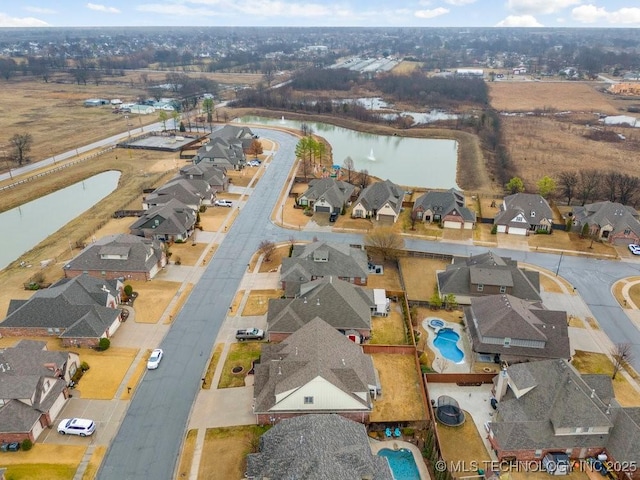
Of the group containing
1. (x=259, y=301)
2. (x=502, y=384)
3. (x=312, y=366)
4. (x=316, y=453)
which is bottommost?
(x=259, y=301)

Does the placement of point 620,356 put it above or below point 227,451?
above

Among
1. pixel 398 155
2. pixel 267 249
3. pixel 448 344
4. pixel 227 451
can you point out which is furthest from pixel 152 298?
pixel 398 155

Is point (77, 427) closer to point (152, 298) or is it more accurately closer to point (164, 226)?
point (152, 298)

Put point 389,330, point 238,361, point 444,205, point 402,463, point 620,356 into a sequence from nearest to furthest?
1. point 402,463
2. point 620,356
3. point 238,361
4. point 389,330
5. point 444,205

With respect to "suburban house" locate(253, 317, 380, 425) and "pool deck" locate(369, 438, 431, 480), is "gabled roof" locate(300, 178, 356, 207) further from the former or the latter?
"pool deck" locate(369, 438, 431, 480)

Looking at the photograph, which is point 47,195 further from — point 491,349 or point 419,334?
point 491,349

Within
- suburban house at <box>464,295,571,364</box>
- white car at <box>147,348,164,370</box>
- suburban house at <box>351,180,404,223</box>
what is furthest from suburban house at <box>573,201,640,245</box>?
white car at <box>147,348,164,370</box>

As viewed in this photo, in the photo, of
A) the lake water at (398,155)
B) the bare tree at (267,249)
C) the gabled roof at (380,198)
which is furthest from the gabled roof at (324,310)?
the lake water at (398,155)
